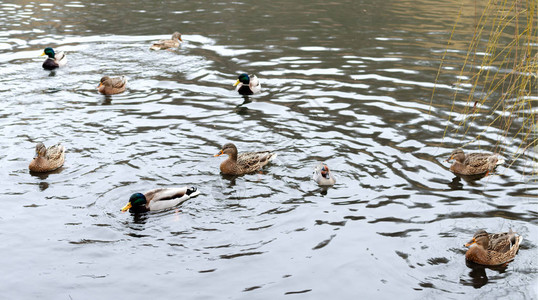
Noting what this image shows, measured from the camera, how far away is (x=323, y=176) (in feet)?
36.7

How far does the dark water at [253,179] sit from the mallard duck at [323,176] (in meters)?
0.19

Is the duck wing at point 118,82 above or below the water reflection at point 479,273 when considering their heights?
above

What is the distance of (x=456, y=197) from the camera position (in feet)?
36.3

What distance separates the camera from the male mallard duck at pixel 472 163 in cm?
1189

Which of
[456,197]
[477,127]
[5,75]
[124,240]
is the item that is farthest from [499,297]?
[5,75]

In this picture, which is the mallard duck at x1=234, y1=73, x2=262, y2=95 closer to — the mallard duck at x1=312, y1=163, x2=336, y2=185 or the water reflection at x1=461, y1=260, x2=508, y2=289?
the mallard duck at x1=312, y1=163, x2=336, y2=185

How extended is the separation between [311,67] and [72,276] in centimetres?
1232

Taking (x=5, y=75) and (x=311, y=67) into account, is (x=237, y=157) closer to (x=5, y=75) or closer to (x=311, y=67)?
(x=311, y=67)

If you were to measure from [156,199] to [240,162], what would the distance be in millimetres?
2104

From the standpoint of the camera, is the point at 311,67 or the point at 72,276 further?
the point at 311,67

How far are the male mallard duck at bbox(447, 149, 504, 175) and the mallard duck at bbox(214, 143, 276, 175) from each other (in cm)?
375

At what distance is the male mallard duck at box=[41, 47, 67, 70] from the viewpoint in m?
18.9

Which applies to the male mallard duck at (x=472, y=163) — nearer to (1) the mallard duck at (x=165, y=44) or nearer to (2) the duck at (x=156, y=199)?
(2) the duck at (x=156, y=199)

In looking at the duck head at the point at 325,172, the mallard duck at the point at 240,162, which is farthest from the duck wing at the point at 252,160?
the duck head at the point at 325,172
